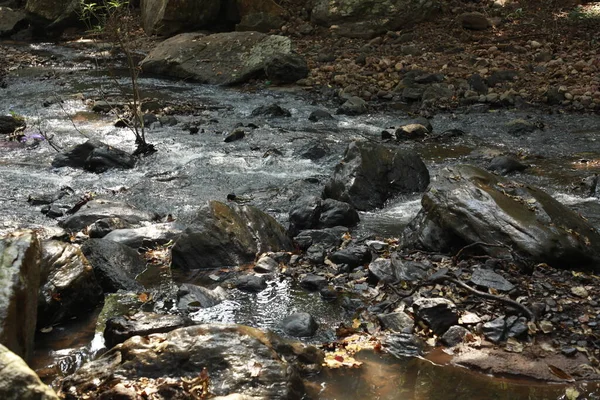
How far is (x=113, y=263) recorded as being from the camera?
5121 millimetres

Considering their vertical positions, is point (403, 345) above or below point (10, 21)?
below

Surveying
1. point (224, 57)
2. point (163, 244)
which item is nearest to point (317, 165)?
point (163, 244)

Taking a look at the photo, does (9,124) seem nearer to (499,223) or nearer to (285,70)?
(285,70)

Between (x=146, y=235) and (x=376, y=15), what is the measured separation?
11150mm

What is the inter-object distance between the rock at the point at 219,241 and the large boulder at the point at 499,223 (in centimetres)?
122

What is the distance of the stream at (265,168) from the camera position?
12.4 feet

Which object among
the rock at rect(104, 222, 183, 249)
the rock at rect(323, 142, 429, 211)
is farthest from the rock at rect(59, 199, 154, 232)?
the rock at rect(323, 142, 429, 211)

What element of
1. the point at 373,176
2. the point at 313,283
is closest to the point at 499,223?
the point at 313,283

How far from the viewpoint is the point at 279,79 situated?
1289cm

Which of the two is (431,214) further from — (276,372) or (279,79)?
(279,79)

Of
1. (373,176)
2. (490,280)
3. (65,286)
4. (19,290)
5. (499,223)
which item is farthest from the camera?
(373,176)

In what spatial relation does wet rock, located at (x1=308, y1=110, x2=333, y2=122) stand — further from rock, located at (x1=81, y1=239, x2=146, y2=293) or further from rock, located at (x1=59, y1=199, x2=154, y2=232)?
rock, located at (x1=81, y1=239, x2=146, y2=293)

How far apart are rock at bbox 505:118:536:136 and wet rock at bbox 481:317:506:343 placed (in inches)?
222

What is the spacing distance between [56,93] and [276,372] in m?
10.2
